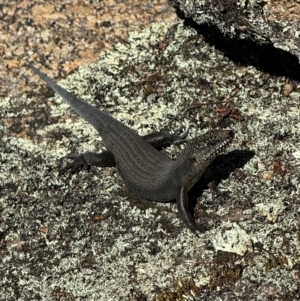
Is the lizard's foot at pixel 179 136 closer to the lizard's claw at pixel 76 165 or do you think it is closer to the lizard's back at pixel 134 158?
the lizard's back at pixel 134 158

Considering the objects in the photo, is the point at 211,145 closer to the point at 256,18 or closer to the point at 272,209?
the point at 272,209

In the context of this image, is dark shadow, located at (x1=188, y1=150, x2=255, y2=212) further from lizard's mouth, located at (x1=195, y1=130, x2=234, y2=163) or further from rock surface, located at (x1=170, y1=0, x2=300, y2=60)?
rock surface, located at (x1=170, y1=0, x2=300, y2=60)

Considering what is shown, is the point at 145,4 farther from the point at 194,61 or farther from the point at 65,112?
the point at 65,112

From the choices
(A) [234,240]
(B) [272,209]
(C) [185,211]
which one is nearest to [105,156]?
(C) [185,211]

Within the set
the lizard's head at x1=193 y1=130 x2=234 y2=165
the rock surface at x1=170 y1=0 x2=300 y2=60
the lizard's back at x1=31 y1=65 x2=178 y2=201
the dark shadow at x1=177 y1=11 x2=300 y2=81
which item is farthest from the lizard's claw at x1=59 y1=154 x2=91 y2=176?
the dark shadow at x1=177 y1=11 x2=300 y2=81

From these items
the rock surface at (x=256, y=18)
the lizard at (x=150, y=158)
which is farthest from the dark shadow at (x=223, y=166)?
the rock surface at (x=256, y=18)
